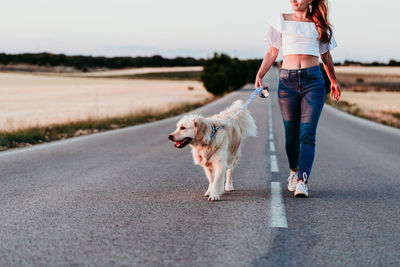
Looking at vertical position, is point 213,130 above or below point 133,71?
above

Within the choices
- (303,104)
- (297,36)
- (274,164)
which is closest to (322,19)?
(297,36)

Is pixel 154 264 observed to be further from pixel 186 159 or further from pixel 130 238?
pixel 186 159

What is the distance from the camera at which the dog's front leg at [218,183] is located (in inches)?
213

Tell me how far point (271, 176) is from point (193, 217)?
287 centimetres

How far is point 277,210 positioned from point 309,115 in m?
→ 1.31

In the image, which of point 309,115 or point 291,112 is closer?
point 309,115

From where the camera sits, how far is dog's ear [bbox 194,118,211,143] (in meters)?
5.33

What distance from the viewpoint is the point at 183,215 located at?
4.71m

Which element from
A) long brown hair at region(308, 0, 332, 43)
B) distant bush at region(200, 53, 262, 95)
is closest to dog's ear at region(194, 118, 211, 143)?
→ long brown hair at region(308, 0, 332, 43)

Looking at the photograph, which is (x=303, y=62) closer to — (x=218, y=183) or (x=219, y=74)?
(x=218, y=183)

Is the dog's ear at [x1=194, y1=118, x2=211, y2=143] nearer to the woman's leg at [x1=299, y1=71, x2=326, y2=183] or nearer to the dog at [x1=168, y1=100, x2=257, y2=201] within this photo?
the dog at [x1=168, y1=100, x2=257, y2=201]

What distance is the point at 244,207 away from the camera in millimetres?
5102

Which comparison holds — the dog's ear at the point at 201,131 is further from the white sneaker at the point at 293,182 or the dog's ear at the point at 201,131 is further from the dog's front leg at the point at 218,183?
the white sneaker at the point at 293,182

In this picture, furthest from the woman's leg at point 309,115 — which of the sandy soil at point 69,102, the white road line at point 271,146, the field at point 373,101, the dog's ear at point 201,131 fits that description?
the field at point 373,101
